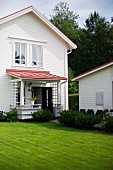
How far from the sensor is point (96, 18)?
181ft

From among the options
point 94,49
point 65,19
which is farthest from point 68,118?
point 65,19

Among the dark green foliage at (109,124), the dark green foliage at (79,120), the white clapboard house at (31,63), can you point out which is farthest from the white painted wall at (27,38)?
the dark green foliage at (109,124)

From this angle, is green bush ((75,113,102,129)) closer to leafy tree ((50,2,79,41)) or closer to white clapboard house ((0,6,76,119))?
white clapboard house ((0,6,76,119))

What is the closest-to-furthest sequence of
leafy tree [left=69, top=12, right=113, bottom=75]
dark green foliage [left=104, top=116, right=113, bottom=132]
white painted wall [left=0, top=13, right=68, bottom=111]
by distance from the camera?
dark green foliage [left=104, top=116, right=113, bottom=132] < white painted wall [left=0, top=13, right=68, bottom=111] < leafy tree [left=69, top=12, right=113, bottom=75]

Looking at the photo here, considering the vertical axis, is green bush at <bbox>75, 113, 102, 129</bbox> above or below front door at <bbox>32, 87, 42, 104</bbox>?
below

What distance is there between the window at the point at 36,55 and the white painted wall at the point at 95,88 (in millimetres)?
3768

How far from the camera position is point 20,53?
2311 cm

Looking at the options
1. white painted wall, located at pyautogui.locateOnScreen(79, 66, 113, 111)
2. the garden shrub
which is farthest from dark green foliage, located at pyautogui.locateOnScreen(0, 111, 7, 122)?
white painted wall, located at pyautogui.locateOnScreen(79, 66, 113, 111)

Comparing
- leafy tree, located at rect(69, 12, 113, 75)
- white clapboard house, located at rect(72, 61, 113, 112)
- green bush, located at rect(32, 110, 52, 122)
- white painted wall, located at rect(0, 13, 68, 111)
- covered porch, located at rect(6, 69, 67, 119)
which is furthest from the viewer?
leafy tree, located at rect(69, 12, 113, 75)

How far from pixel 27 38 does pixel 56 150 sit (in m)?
14.3

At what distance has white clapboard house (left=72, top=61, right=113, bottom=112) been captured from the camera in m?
22.2

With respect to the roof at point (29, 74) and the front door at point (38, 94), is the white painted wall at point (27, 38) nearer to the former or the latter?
the roof at point (29, 74)

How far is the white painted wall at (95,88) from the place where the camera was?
2228 centimetres

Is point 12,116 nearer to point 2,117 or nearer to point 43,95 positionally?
point 2,117
